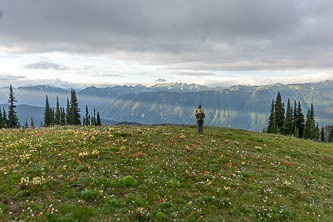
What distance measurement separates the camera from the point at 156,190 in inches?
482

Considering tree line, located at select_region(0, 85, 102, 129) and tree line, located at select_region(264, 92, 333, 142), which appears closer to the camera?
tree line, located at select_region(0, 85, 102, 129)

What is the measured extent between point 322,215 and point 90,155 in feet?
52.3

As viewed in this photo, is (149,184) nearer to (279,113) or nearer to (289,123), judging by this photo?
(279,113)

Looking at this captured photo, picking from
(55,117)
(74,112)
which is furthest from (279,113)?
(55,117)

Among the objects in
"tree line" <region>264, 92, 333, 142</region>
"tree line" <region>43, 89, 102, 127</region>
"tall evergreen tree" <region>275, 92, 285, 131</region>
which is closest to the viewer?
"tree line" <region>264, 92, 333, 142</region>

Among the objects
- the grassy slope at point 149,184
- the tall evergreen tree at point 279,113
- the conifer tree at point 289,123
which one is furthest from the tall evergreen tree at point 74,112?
the conifer tree at point 289,123

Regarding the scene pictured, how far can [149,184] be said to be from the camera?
12.9 meters

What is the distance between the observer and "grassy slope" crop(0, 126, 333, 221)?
33.5 feet

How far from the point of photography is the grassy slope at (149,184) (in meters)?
10.2

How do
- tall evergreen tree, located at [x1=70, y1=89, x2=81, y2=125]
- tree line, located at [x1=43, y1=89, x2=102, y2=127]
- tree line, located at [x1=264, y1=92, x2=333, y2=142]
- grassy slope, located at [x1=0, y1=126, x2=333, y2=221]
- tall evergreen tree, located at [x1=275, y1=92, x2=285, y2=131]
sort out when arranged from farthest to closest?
tree line, located at [x1=43, y1=89, x2=102, y2=127] < tall evergreen tree, located at [x1=70, y1=89, x2=81, y2=125] < tall evergreen tree, located at [x1=275, y1=92, x2=285, y2=131] < tree line, located at [x1=264, y1=92, x2=333, y2=142] < grassy slope, located at [x1=0, y1=126, x2=333, y2=221]

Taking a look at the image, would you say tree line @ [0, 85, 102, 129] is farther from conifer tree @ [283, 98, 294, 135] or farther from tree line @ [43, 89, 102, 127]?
conifer tree @ [283, 98, 294, 135]

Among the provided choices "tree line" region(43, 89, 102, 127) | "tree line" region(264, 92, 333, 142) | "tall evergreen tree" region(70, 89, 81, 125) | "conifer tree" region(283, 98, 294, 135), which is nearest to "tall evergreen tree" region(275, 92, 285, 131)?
"tree line" region(264, 92, 333, 142)

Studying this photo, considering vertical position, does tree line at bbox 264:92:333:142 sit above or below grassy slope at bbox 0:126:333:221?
below

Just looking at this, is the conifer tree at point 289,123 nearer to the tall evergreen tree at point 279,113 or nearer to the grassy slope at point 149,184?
the tall evergreen tree at point 279,113
